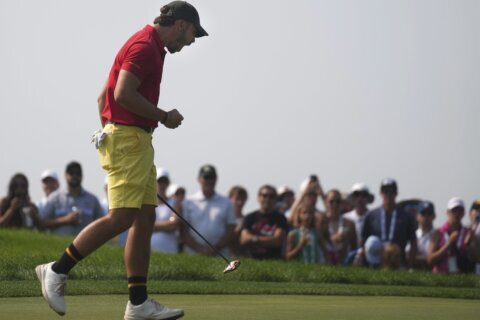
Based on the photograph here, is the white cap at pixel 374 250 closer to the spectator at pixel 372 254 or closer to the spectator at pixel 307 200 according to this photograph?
the spectator at pixel 372 254

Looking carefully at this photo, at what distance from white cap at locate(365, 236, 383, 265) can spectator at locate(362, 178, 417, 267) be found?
8 cm

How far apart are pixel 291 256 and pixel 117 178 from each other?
826cm

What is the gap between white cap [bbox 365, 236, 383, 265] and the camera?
15570mm

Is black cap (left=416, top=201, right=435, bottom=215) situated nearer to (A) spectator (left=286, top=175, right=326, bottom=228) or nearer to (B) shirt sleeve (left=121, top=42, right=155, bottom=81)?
(A) spectator (left=286, top=175, right=326, bottom=228)

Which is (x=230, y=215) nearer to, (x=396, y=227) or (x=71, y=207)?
(x=396, y=227)

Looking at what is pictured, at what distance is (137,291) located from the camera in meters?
7.58

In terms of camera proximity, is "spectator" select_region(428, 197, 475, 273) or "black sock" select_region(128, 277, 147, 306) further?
"spectator" select_region(428, 197, 475, 273)

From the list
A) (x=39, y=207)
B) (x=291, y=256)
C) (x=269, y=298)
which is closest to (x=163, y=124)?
(x=269, y=298)

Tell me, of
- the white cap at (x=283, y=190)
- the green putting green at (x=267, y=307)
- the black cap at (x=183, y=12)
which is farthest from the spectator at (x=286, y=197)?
the black cap at (x=183, y=12)

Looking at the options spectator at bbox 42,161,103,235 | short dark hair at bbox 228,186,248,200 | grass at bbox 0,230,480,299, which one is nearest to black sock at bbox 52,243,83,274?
grass at bbox 0,230,480,299

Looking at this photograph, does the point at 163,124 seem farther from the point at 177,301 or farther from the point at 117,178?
the point at 177,301

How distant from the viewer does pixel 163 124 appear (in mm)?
7434

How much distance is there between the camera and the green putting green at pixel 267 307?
25.8 ft

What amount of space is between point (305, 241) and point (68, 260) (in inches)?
322
